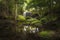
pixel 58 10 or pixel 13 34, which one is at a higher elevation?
pixel 58 10

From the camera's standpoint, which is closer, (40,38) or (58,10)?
(40,38)

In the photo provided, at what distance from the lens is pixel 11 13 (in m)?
15.6

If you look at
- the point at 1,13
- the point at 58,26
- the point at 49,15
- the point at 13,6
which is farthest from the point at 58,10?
the point at 1,13

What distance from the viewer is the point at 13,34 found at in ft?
29.8

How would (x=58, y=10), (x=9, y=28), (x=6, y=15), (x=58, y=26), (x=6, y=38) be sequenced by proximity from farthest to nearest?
(x=6, y=15) < (x=58, y=10) < (x=58, y=26) < (x=9, y=28) < (x=6, y=38)

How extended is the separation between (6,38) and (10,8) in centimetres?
727

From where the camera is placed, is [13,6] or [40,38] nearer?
[40,38]

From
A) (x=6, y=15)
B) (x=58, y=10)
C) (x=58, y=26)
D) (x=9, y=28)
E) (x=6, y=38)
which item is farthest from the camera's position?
(x=6, y=15)

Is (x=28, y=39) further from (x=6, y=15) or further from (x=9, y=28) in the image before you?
(x=6, y=15)

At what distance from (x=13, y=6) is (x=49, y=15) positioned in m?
3.65

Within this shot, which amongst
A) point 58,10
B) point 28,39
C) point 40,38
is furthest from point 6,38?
point 58,10

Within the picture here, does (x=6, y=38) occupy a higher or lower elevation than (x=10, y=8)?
lower

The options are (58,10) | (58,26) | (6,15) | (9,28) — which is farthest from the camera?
(6,15)

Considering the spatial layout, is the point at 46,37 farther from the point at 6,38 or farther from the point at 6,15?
the point at 6,15
